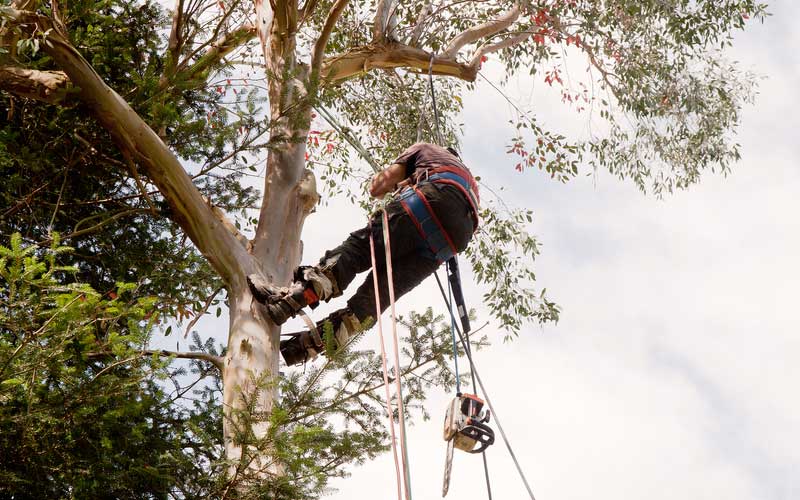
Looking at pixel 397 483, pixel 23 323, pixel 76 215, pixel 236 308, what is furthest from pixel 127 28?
pixel 397 483

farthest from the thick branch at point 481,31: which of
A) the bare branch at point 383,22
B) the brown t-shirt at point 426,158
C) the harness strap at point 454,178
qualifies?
the harness strap at point 454,178

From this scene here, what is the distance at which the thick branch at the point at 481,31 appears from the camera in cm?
753

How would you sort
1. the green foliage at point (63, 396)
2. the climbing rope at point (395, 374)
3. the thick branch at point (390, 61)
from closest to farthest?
the climbing rope at point (395, 374) < the green foliage at point (63, 396) < the thick branch at point (390, 61)

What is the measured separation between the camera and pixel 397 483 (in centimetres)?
336

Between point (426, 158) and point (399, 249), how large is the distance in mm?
599

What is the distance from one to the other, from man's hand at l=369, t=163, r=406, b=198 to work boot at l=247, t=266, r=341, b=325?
799mm

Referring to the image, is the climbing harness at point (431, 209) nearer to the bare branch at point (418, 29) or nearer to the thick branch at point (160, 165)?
the thick branch at point (160, 165)

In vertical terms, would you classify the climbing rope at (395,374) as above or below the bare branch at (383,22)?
below

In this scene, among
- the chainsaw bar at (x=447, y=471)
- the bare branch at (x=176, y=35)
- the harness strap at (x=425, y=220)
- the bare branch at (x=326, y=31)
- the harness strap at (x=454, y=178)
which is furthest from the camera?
the bare branch at (x=176, y=35)

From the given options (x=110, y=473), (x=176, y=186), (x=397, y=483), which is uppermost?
(x=176, y=186)

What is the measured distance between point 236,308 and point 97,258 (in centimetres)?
160

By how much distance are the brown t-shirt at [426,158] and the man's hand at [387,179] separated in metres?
0.04

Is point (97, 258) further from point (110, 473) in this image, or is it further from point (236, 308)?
point (110, 473)

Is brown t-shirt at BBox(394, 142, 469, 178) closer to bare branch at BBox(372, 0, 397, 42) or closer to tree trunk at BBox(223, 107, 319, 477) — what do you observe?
tree trunk at BBox(223, 107, 319, 477)
